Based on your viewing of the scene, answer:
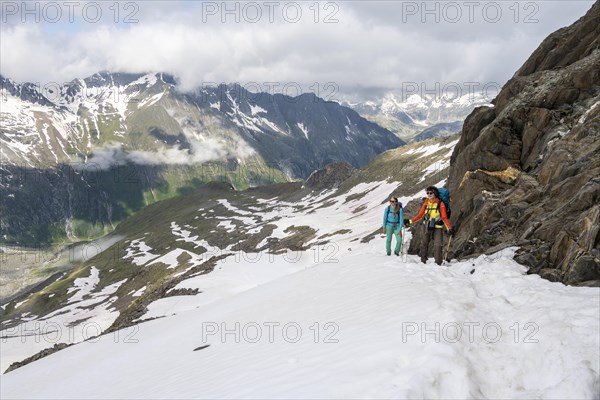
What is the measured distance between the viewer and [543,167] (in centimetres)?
1972

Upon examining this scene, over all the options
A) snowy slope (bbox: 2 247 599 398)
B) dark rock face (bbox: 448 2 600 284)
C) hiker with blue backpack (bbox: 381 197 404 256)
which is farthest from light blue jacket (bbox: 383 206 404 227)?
dark rock face (bbox: 448 2 600 284)

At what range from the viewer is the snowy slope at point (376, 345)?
26.8 feet

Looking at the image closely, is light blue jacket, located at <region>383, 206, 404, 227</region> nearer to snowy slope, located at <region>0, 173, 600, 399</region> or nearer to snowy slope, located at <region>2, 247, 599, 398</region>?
snowy slope, located at <region>0, 173, 600, 399</region>

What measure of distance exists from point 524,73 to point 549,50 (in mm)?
2313

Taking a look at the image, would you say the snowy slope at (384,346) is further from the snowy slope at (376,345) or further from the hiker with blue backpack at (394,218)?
the hiker with blue backpack at (394,218)

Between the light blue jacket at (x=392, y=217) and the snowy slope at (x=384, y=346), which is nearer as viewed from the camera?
the snowy slope at (x=384, y=346)

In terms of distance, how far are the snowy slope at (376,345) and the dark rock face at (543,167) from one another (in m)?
1.39

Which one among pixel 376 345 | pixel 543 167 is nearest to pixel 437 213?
pixel 543 167

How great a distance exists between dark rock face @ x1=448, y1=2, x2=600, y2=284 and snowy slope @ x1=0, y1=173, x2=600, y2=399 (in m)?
1.39

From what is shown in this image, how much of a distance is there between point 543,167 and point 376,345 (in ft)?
49.5

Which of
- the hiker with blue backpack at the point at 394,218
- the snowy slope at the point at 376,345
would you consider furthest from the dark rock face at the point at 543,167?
the hiker with blue backpack at the point at 394,218

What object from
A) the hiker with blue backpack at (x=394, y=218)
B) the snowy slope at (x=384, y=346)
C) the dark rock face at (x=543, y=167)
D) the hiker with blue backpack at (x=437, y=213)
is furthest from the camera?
the hiker with blue backpack at (x=394, y=218)

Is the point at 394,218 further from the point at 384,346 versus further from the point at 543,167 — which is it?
the point at 384,346

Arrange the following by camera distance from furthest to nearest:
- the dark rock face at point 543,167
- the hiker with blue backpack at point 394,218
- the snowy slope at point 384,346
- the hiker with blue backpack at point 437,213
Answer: the hiker with blue backpack at point 394,218 < the hiker with blue backpack at point 437,213 < the dark rock face at point 543,167 < the snowy slope at point 384,346
